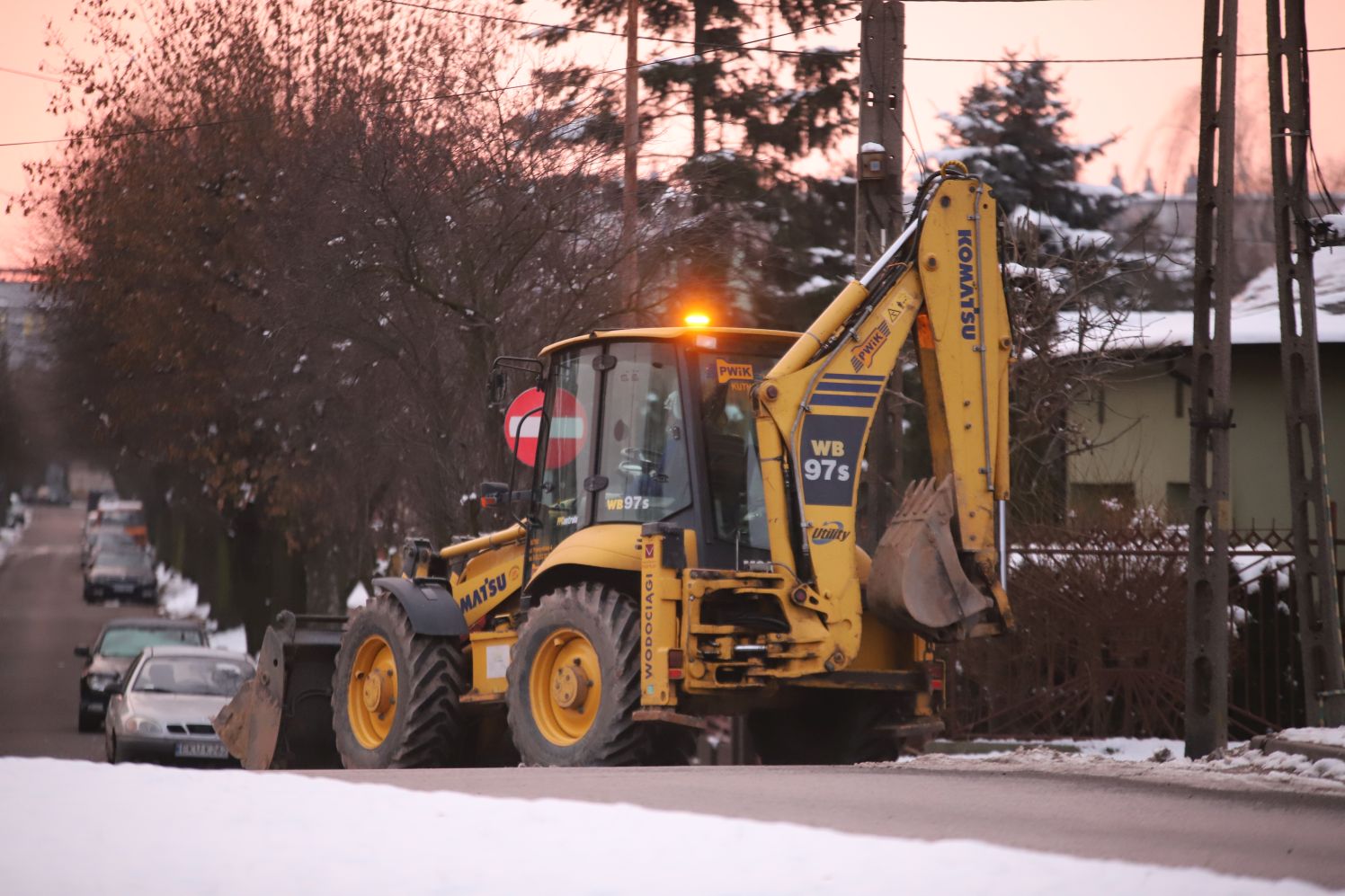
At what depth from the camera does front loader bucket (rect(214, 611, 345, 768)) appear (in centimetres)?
1341

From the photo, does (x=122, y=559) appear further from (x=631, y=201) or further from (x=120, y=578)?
(x=631, y=201)

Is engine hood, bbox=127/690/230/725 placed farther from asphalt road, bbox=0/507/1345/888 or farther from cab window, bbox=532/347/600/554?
asphalt road, bbox=0/507/1345/888

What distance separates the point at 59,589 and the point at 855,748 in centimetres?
5679

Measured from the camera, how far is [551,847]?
6113mm

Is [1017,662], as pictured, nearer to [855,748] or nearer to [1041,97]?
[855,748]

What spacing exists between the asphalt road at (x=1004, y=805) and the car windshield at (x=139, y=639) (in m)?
18.8

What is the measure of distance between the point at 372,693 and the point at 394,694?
163mm

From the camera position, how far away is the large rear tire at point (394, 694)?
11.8 m

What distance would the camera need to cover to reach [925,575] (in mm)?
10266

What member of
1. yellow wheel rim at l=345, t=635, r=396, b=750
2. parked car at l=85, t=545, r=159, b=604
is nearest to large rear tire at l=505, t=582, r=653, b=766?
yellow wheel rim at l=345, t=635, r=396, b=750

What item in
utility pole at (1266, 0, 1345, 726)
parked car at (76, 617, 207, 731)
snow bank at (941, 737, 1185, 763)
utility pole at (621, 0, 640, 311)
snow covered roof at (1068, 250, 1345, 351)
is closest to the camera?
utility pole at (1266, 0, 1345, 726)

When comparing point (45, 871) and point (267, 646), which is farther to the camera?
point (267, 646)

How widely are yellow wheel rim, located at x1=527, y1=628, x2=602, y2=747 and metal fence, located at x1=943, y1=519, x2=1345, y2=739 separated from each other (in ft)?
22.9

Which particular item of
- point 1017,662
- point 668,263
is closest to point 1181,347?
point 668,263
